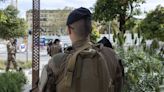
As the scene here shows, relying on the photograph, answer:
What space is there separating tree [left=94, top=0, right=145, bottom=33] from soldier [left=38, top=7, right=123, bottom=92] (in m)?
13.0

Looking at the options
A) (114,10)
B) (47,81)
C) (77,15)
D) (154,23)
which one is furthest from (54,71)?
(154,23)

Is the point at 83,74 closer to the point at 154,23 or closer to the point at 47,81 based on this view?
the point at 47,81

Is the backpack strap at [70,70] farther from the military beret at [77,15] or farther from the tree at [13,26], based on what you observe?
the tree at [13,26]

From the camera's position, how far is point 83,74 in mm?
2865

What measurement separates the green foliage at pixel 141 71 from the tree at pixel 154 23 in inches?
336

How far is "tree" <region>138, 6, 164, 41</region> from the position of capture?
16.3m

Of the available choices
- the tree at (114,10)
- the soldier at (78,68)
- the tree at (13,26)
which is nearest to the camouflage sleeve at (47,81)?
the soldier at (78,68)

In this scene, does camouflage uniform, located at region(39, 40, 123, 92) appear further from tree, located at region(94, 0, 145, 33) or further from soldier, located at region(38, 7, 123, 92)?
tree, located at region(94, 0, 145, 33)

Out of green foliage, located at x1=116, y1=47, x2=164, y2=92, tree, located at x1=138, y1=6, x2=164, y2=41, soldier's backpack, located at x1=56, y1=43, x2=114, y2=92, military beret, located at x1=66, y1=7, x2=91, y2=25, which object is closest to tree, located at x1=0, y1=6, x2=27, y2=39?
tree, located at x1=138, y1=6, x2=164, y2=41

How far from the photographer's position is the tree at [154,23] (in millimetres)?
16311

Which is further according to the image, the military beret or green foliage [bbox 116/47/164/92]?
green foliage [bbox 116/47/164/92]

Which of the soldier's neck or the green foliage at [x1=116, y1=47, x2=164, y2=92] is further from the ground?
the soldier's neck

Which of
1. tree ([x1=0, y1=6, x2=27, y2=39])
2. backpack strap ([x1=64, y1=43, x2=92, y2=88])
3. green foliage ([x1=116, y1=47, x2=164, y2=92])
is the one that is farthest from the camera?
tree ([x1=0, y1=6, x2=27, y2=39])

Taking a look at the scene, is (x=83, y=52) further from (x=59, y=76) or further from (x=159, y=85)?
(x=159, y=85)
